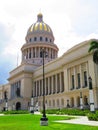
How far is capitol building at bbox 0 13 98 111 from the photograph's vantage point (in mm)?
58662

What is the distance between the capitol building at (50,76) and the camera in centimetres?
5866

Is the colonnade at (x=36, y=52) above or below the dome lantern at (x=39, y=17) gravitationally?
below

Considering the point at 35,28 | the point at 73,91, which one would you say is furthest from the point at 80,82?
the point at 35,28

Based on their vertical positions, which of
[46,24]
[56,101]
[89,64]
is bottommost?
[56,101]

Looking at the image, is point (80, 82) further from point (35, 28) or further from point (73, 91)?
point (35, 28)

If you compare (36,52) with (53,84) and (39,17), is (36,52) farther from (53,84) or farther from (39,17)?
(53,84)

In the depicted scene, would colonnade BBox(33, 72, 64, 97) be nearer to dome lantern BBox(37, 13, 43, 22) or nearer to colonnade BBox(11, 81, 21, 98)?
colonnade BBox(11, 81, 21, 98)

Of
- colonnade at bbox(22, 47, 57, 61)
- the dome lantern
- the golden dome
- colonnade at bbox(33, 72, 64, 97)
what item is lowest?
colonnade at bbox(33, 72, 64, 97)

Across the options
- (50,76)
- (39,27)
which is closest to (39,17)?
(39,27)

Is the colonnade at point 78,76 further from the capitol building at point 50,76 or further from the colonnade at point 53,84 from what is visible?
the colonnade at point 53,84

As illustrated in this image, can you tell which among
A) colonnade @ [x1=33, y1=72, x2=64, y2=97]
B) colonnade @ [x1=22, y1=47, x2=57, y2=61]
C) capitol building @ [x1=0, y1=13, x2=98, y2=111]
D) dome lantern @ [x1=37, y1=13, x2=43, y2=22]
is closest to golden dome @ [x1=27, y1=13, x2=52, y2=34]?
capitol building @ [x1=0, y1=13, x2=98, y2=111]

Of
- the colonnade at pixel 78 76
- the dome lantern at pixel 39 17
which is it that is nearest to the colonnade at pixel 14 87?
the colonnade at pixel 78 76

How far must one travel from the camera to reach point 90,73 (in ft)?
184

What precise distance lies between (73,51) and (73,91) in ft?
39.9
